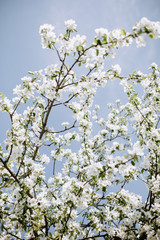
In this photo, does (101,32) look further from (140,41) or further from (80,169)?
(80,169)

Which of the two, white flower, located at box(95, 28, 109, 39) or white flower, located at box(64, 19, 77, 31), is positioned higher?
white flower, located at box(64, 19, 77, 31)

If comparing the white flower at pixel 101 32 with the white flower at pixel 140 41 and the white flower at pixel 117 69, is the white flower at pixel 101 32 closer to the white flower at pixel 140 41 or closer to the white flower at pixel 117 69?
the white flower at pixel 140 41

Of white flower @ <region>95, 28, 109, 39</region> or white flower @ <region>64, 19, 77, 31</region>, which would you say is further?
white flower @ <region>64, 19, 77, 31</region>

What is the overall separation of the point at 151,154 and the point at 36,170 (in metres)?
2.83

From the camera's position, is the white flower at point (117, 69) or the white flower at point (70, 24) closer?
the white flower at point (70, 24)

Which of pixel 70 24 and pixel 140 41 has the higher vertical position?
pixel 70 24

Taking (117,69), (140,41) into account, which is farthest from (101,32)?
(117,69)

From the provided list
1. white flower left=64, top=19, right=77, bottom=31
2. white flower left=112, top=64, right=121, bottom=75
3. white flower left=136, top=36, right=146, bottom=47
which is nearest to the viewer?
white flower left=136, top=36, right=146, bottom=47

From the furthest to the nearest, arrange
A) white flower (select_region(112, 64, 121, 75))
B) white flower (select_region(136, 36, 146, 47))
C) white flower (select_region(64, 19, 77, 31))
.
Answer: white flower (select_region(112, 64, 121, 75)) → white flower (select_region(64, 19, 77, 31)) → white flower (select_region(136, 36, 146, 47))

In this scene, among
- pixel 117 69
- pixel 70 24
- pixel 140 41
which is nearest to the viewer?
pixel 140 41

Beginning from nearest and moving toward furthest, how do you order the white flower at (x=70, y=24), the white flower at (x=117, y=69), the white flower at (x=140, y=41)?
the white flower at (x=140, y=41) → the white flower at (x=70, y=24) → the white flower at (x=117, y=69)

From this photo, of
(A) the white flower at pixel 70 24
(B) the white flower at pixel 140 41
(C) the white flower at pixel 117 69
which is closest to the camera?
(B) the white flower at pixel 140 41

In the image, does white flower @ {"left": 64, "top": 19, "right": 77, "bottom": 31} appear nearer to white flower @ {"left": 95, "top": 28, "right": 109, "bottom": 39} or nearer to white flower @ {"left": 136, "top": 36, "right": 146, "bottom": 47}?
white flower @ {"left": 95, "top": 28, "right": 109, "bottom": 39}

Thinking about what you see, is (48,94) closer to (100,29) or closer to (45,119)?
(45,119)
